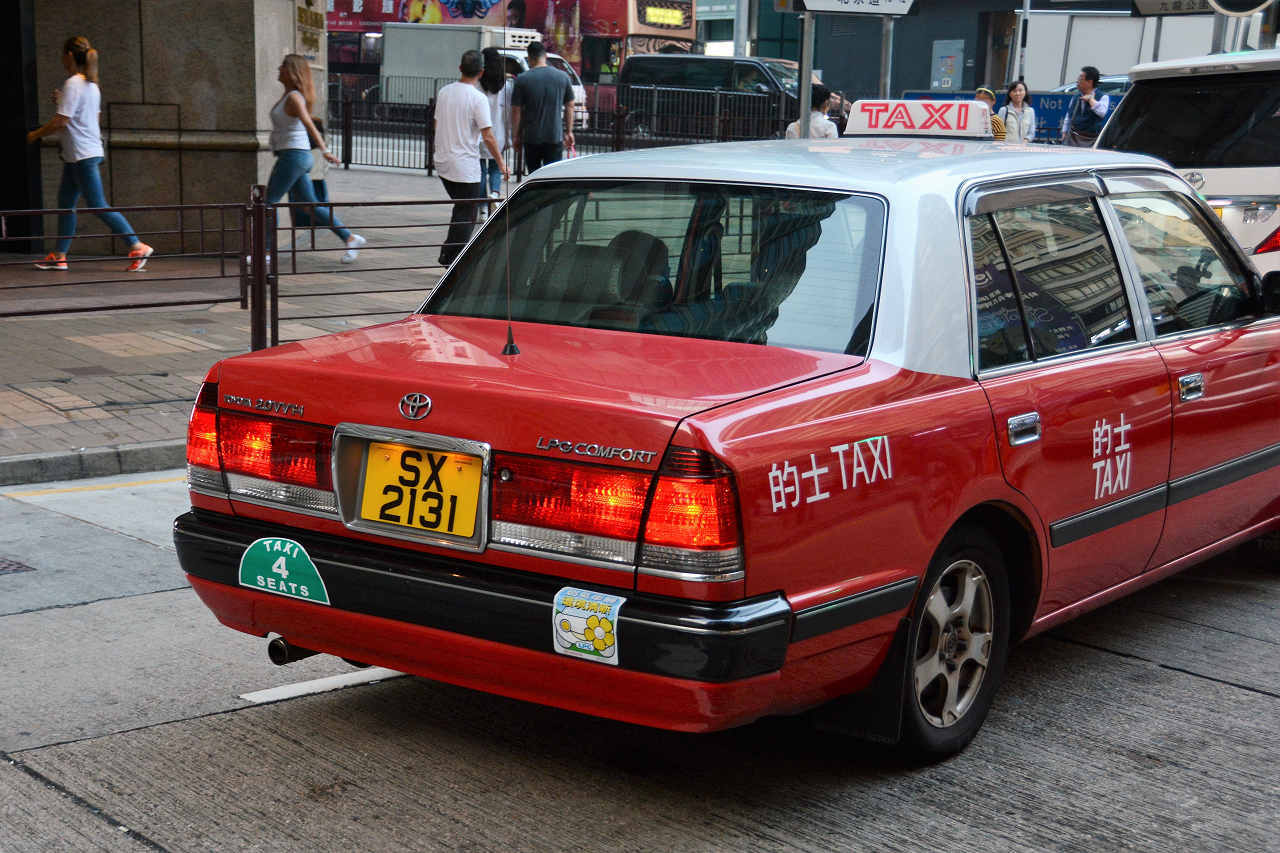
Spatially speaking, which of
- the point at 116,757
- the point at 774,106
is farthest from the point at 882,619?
the point at 774,106

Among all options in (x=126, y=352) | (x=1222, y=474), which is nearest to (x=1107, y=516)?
(x=1222, y=474)

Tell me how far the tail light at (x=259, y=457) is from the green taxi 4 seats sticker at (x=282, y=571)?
0.35 ft

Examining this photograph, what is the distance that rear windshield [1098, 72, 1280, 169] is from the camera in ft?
31.4

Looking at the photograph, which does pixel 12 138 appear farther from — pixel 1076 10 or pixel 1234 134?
pixel 1076 10

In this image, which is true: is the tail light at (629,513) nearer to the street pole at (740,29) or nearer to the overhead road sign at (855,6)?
the overhead road sign at (855,6)

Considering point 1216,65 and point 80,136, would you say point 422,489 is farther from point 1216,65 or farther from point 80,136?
point 80,136

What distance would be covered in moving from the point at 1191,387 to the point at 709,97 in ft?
75.4

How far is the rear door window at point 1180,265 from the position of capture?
472cm

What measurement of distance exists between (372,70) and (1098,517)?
40504 mm

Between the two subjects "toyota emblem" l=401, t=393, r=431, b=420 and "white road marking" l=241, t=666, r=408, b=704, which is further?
"white road marking" l=241, t=666, r=408, b=704

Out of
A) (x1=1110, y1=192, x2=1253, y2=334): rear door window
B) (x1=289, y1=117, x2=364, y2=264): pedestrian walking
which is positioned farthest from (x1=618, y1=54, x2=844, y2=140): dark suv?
(x1=1110, y1=192, x2=1253, y2=334): rear door window

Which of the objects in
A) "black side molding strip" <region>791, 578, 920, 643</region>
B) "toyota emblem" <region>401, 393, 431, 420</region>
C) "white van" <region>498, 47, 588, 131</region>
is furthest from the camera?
"white van" <region>498, 47, 588, 131</region>

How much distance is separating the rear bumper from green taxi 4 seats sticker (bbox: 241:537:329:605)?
2 cm

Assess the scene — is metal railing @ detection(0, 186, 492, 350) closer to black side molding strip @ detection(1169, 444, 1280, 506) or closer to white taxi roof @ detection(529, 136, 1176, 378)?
white taxi roof @ detection(529, 136, 1176, 378)
